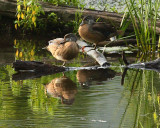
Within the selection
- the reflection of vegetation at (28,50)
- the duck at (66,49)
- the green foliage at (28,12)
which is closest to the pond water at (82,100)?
the duck at (66,49)

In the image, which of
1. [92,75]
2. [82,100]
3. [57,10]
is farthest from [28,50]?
[82,100]

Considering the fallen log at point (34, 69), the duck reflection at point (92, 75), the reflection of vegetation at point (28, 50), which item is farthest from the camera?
the reflection of vegetation at point (28, 50)

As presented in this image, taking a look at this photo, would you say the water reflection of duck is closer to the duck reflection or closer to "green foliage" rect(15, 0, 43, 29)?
the duck reflection

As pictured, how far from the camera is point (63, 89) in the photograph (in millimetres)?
6254

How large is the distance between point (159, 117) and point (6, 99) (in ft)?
5.96

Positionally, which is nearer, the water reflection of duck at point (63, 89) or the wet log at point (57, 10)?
the water reflection of duck at point (63, 89)

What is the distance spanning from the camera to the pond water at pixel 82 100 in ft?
14.5

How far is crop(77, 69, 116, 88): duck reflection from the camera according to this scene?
6.84 metres

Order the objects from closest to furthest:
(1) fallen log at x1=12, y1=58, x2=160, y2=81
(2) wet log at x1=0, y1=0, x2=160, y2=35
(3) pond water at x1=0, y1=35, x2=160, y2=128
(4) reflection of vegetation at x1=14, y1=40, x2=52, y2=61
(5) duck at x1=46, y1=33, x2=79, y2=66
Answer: (3) pond water at x1=0, y1=35, x2=160, y2=128
(1) fallen log at x1=12, y1=58, x2=160, y2=81
(5) duck at x1=46, y1=33, x2=79, y2=66
(4) reflection of vegetation at x1=14, y1=40, x2=52, y2=61
(2) wet log at x1=0, y1=0, x2=160, y2=35

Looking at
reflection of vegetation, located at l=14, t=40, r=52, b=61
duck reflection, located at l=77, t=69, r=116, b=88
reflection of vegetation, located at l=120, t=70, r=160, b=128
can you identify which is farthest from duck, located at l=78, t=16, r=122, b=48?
reflection of vegetation, located at l=120, t=70, r=160, b=128

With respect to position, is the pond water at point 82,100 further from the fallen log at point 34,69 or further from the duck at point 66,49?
the duck at point 66,49

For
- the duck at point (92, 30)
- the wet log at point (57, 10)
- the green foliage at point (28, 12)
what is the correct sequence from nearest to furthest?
the duck at point (92, 30) < the green foliage at point (28, 12) < the wet log at point (57, 10)

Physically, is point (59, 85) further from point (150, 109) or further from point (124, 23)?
point (124, 23)

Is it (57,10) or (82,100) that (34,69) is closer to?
(82,100)
